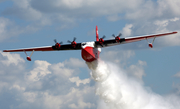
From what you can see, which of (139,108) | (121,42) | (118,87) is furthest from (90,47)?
(139,108)

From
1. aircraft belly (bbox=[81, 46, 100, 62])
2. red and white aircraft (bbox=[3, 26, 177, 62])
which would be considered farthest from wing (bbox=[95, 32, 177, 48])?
aircraft belly (bbox=[81, 46, 100, 62])

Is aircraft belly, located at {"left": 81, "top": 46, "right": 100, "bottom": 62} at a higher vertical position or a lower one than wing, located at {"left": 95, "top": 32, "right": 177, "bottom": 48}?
lower

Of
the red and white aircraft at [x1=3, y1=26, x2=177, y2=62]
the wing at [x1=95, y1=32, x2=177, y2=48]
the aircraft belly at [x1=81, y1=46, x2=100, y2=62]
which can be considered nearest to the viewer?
the aircraft belly at [x1=81, y1=46, x2=100, y2=62]

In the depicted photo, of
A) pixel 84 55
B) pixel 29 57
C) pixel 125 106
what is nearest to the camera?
pixel 84 55

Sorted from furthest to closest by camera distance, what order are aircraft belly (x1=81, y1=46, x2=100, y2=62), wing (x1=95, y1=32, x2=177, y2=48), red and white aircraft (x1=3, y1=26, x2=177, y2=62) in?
wing (x1=95, y1=32, x2=177, y2=48)
red and white aircraft (x1=3, y1=26, x2=177, y2=62)
aircraft belly (x1=81, y1=46, x2=100, y2=62)

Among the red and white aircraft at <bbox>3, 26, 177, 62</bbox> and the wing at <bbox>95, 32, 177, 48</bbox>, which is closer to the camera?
the red and white aircraft at <bbox>3, 26, 177, 62</bbox>

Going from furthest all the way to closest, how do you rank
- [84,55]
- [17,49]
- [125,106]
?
[125,106] < [17,49] < [84,55]

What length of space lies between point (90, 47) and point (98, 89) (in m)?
10.3

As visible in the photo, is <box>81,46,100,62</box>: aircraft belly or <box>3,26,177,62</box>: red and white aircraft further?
<box>3,26,177,62</box>: red and white aircraft

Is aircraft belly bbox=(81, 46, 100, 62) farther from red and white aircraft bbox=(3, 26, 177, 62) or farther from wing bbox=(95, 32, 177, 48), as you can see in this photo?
wing bbox=(95, 32, 177, 48)

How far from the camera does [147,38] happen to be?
162 feet

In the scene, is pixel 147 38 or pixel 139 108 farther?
pixel 139 108

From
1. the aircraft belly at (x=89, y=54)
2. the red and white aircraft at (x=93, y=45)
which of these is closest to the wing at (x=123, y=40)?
the red and white aircraft at (x=93, y=45)

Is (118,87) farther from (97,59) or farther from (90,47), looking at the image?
(90,47)
